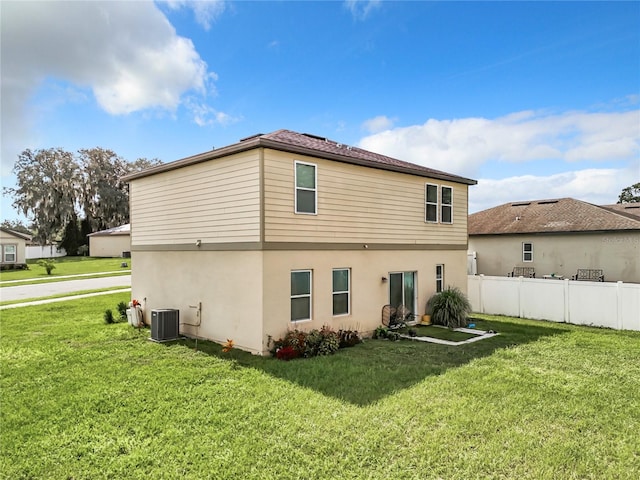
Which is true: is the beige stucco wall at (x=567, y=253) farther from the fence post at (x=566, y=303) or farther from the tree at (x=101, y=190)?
the tree at (x=101, y=190)

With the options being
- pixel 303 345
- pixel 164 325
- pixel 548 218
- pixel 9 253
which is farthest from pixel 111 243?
pixel 548 218

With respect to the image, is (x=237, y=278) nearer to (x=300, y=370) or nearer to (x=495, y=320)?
(x=300, y=370)

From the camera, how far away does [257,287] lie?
938 cm

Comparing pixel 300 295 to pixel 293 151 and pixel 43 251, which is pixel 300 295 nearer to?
pixel 293 151

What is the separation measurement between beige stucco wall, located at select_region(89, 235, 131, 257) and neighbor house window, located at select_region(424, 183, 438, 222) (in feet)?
125

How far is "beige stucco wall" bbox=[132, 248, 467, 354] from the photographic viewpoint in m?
9.48

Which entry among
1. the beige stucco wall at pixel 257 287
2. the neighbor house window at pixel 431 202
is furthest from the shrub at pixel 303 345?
the neighbor house window at pixel 431 202

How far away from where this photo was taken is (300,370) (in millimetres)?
8023

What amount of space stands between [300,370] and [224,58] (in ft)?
43.9

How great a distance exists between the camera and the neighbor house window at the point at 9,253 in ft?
110

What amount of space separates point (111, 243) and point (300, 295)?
4009 centimetres

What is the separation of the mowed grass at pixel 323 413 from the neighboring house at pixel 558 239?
13.0 m

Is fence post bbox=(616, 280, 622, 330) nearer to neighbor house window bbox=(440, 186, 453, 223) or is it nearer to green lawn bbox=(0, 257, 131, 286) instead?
neighbor house window bbox=(440, 186, 453, 223)

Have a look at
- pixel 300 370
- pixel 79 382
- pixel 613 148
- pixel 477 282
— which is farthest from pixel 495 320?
pixel 613 148
